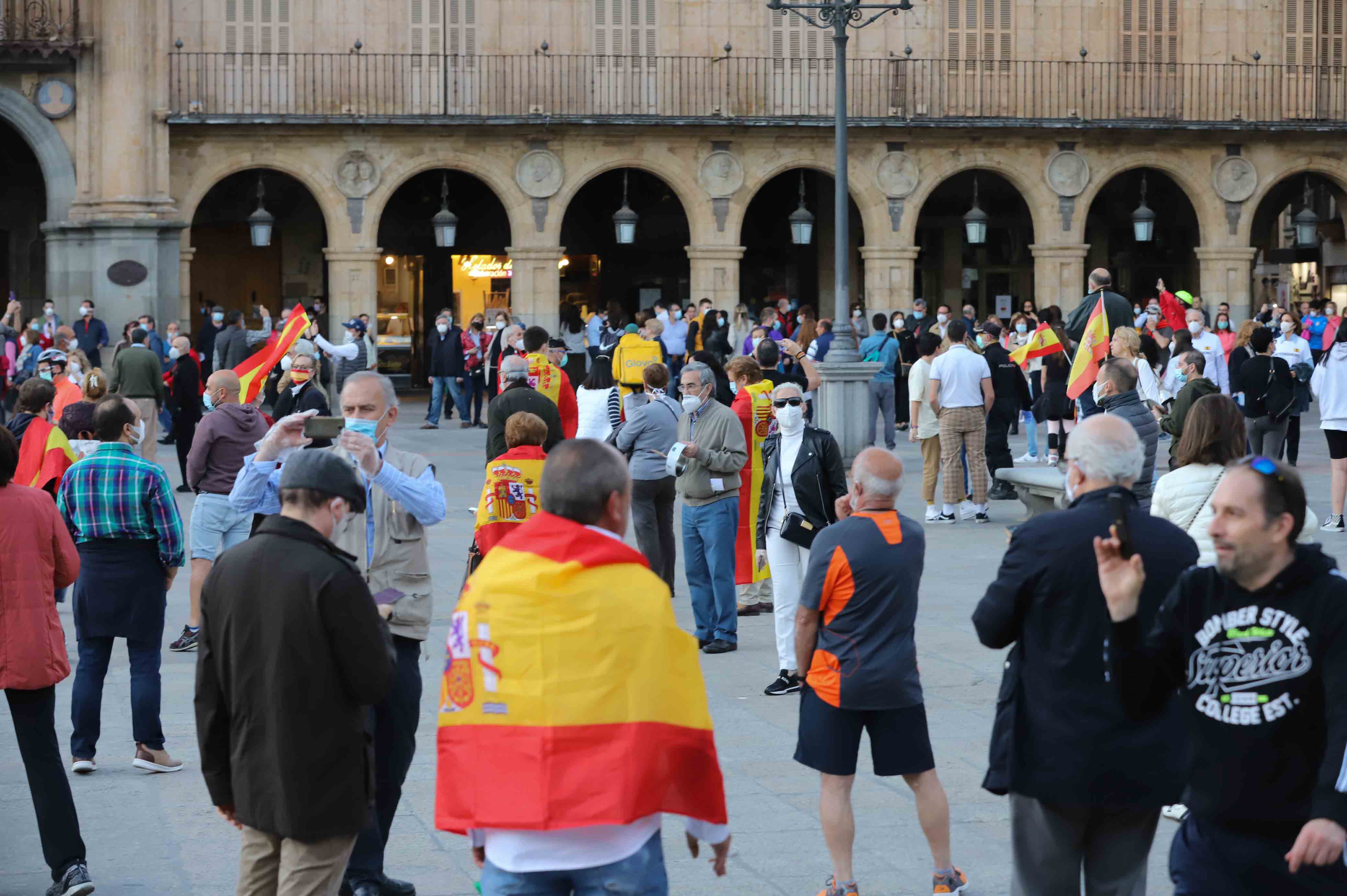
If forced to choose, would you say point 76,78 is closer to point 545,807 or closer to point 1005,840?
point 1005,840

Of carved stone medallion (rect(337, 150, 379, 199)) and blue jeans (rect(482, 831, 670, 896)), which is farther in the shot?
carved stone medallion (rect(337, 150, 379, 199))

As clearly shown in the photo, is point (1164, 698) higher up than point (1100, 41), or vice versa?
point (1100, 41)

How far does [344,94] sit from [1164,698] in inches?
1041

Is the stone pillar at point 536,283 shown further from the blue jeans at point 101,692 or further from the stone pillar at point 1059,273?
the blue jeans at point 101,692

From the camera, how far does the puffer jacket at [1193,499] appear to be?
6.78 m

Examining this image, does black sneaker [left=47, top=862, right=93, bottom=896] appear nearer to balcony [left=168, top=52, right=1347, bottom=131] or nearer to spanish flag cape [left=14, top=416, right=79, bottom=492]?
spanish flag cape [left=14, top=416, right=79, bottom=492]

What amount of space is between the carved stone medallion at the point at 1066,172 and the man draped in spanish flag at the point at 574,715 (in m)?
28.2

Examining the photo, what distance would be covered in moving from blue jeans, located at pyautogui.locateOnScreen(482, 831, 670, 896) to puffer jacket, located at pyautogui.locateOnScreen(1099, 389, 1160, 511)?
564 centimetres

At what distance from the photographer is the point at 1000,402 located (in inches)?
667

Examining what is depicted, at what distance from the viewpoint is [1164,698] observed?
4.37 m

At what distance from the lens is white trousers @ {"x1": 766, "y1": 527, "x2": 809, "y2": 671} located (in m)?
9.18

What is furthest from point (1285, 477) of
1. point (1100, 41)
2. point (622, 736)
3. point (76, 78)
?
point (1100, 41)

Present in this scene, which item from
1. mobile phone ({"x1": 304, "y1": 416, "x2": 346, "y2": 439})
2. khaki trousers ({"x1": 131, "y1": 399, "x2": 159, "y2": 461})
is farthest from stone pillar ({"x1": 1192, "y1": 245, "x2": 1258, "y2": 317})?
mobile phone ({"x1": 304, "y1": 416, "x2": 346, "y2": 439})

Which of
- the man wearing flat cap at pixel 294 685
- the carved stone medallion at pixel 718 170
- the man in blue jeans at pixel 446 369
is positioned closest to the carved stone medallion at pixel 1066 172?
the carved stone medallion at pixel 718 170
